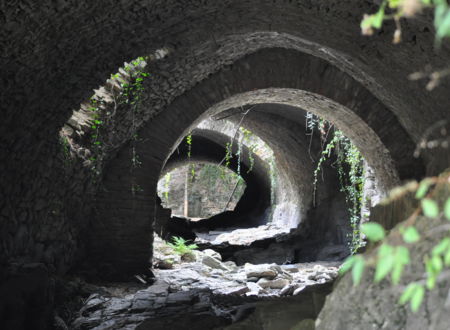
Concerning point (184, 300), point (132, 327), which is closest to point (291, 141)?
point (184, 300)

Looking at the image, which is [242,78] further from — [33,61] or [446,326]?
[446,326]

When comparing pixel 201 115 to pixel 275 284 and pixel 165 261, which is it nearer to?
pixel 165 261

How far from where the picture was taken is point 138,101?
5199 millimetres

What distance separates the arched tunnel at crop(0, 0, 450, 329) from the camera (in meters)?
3.22

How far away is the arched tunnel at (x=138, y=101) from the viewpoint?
3.22 meters

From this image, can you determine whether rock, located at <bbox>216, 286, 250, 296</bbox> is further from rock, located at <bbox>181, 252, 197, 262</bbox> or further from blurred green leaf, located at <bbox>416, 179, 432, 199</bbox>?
blurred green leaf, located at <bbox>416, 179, 432, 199</bbox>

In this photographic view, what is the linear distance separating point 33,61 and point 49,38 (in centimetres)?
20

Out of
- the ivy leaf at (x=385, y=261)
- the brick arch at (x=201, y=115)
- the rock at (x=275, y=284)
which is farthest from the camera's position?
the rock at (x=275, y=284)

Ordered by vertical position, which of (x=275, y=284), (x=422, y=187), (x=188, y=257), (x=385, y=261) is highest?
(x=422, y=187)

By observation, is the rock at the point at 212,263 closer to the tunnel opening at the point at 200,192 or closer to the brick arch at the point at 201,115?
the brick arch at the point at 201,115

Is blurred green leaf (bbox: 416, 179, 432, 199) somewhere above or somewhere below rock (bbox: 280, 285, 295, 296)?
above

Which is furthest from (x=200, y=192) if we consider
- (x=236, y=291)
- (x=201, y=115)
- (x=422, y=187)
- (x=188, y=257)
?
(x=422, y=187)

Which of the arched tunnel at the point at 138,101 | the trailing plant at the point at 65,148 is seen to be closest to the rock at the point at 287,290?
the arched tunnel at the point at 138,101

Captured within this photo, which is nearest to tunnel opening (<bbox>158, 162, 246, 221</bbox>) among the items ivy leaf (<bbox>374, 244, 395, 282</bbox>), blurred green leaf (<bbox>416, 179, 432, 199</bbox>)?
blurred green leaf (<bbox>416, 179, 432, 199</bbox>)
